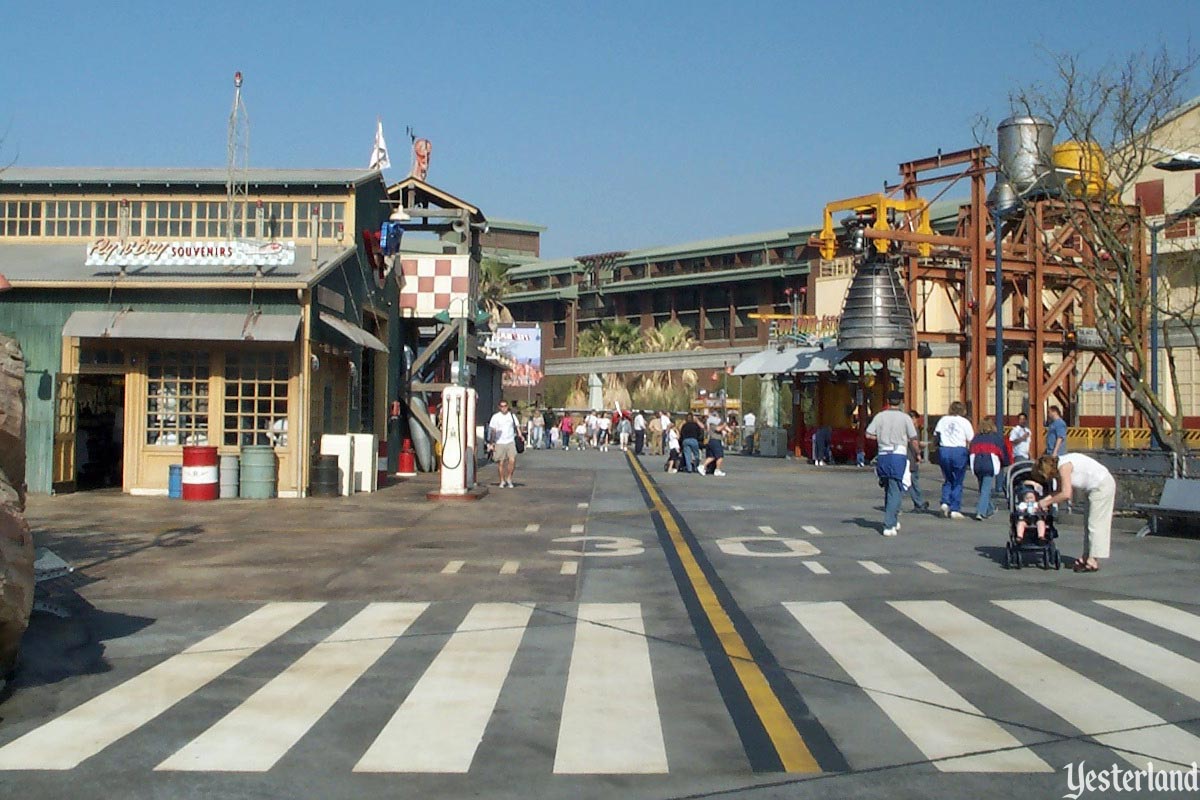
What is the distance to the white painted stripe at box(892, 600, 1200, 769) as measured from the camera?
6.29m

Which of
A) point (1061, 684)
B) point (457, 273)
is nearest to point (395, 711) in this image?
point (1061, 684)

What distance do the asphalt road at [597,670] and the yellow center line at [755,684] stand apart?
0.10ft

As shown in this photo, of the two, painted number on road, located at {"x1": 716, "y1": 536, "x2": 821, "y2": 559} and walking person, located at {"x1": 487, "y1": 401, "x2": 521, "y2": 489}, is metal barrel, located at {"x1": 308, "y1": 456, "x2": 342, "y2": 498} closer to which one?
walking person, located at {"x1": 487, "y1": 401, "x2": 521, "y2": 489}

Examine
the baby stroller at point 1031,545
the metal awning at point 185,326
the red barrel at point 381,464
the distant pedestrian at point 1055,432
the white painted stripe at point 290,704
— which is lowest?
the white painted stripe at point 290,704

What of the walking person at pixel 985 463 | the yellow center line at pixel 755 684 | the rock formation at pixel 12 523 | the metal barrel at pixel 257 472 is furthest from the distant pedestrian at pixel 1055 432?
the rock formation at pixel 12 523

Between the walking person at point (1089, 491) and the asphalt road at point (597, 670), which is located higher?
the walking person at point (1089, 491)

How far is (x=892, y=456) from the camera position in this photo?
1659 cm

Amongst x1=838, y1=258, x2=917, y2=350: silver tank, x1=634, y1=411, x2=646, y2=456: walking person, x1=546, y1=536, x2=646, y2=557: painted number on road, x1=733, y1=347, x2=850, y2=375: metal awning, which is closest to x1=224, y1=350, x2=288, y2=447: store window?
x1=546, y1=536, x2=646, y2=557: painted number on road

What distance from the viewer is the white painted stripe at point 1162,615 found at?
9.53 meters

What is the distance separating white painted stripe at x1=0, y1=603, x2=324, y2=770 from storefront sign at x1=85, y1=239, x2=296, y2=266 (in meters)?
13.2

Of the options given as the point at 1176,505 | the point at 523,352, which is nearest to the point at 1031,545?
the point at 1176,505

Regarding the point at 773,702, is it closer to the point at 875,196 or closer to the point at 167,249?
the point at 167,249

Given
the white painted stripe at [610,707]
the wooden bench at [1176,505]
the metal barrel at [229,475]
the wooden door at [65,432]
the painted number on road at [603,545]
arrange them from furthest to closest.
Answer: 1. the wooden door at [65,432]
2. the metal barrel at [229,475]
3. the wooden bench at [1176,505]
4. the painted number on road at [603,545]
5. the white painted stripe at [610,707]

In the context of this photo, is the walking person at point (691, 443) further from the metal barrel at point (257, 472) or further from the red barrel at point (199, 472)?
the red barrel at point (199, 472)
